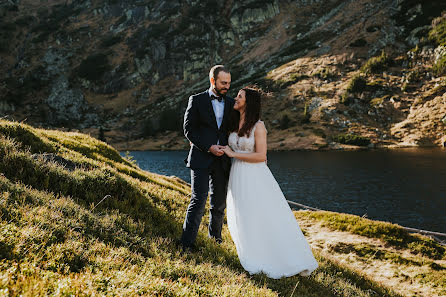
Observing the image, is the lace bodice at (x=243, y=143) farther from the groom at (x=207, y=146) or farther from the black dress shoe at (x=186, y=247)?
the black dress shoe at (x=186, y=247)

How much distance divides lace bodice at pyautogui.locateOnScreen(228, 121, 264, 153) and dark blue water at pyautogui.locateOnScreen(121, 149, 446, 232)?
967 inches

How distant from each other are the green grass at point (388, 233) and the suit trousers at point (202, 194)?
12274 millimetres

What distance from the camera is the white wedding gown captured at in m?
5.71

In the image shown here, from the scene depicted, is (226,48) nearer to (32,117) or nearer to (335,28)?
(335,28)

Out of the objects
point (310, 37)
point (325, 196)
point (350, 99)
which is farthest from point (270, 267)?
point (310, 37)

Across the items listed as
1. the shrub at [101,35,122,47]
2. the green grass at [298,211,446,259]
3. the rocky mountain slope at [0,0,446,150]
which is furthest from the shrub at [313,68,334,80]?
the shrub at [101,35,122,47]

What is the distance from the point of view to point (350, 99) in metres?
89.9

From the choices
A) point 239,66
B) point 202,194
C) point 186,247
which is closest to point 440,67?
point 239,66

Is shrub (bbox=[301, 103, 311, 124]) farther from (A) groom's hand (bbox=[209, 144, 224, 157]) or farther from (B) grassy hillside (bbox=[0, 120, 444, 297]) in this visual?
(A) groom's hand (bbox=[209, 144, 224, 157])

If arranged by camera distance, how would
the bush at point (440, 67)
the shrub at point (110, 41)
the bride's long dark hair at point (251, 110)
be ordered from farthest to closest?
the shrub at point (110, 41) < the bush at point (440, 67) < the bride's long dark hair at point (251, 110)

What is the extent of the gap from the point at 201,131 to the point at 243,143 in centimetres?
93

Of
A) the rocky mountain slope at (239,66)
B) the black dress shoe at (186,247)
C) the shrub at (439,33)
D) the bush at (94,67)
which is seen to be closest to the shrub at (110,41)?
the rocky mountain slope at (239,66)

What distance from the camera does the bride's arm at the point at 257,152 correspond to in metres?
5.78

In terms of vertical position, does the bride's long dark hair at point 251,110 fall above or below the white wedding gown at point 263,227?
above
